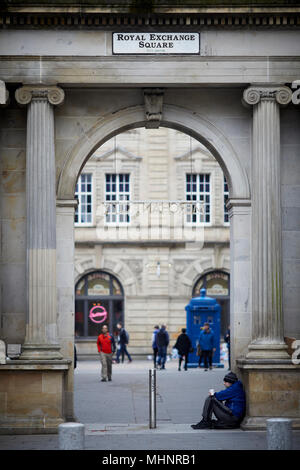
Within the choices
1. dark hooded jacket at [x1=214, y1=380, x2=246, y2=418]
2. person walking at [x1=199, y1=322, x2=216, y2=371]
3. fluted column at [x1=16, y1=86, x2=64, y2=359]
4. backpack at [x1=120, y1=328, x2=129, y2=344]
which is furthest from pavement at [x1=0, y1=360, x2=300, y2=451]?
backpack at [x1=120, y1=328, x2=129, y2=344]

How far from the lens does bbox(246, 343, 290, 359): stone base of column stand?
1747 cm

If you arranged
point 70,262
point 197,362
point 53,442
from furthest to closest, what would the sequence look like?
point 197,362 → point 70,262 → point 53,442

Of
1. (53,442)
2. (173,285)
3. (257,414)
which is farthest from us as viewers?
(173,285)

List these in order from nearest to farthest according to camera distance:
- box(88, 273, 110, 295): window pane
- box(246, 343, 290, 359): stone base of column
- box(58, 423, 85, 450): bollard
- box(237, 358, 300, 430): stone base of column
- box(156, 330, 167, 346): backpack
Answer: box(58, 423, 85, 450): bollard
box(237, 358, 300, 430): stone base of column
box(246, 343, 290, 359): stone base of column
box(156, 330, 167, 346): backpack
box(88, 273, 110, 295): window pane

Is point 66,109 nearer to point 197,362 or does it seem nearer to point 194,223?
point 197,362

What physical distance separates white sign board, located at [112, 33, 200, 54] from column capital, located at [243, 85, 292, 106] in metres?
1.24

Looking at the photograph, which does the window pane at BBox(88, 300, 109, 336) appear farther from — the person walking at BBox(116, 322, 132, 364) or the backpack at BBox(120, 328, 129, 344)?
the backpack at BBox(120, 328, 129, 344)

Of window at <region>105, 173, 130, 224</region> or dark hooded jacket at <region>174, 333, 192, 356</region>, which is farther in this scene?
window at <region>105, 173, 130, 224</region>

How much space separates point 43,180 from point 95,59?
7.93 ft

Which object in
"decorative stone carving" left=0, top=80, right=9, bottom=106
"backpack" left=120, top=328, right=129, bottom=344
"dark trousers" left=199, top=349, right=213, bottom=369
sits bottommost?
"dark trousers" left=199, top=349, right=213, bottom=369

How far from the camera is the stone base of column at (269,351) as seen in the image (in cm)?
1747

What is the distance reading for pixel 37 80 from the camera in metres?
17.9

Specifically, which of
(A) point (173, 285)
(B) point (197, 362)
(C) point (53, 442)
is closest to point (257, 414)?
(C) point (53, 442)

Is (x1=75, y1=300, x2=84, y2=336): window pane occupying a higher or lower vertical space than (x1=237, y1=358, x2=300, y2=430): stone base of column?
higher
